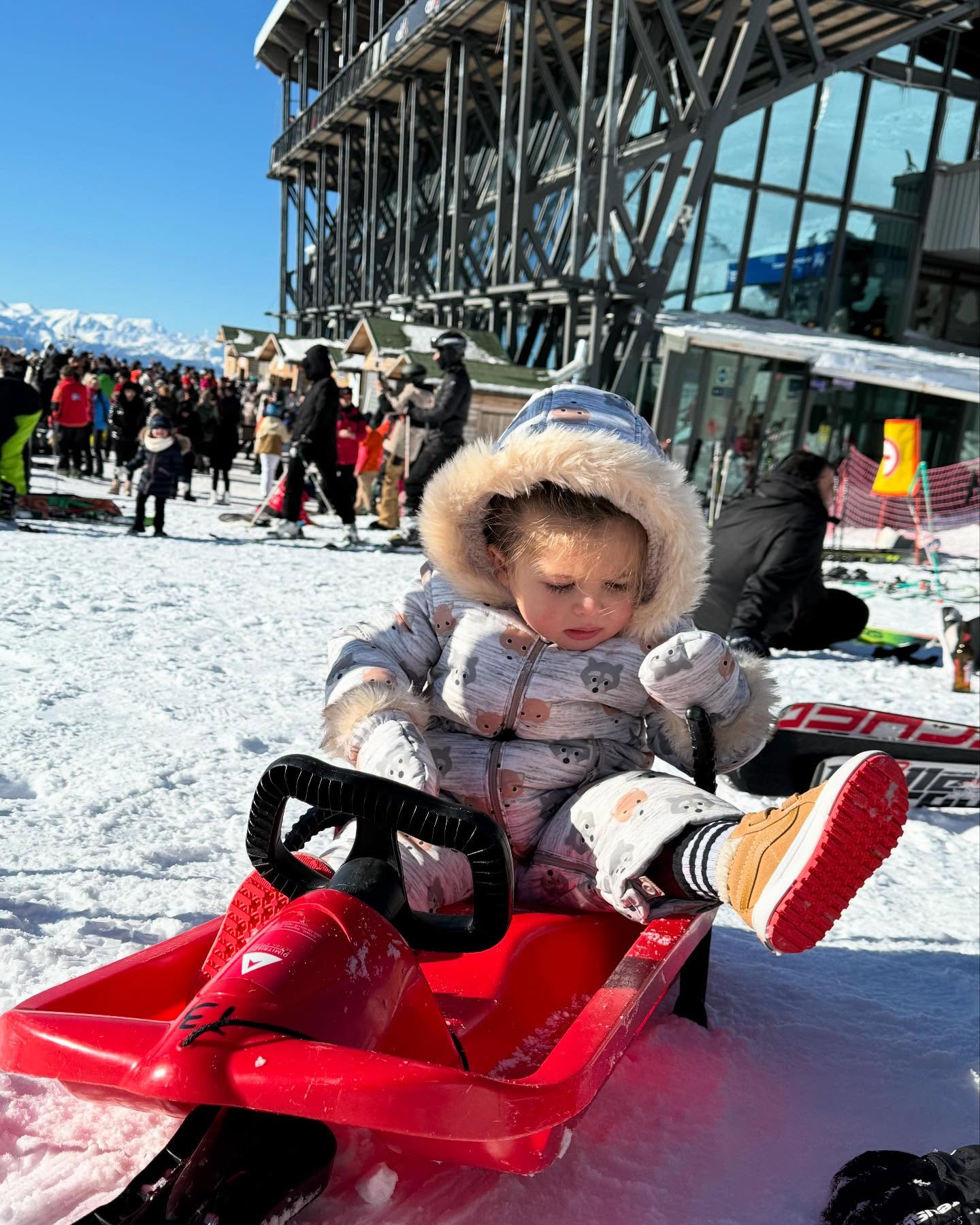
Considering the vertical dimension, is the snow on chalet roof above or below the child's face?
above

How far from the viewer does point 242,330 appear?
2809cm

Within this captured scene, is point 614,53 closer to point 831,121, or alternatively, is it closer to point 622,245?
point 622,245

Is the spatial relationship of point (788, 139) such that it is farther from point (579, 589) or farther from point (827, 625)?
point (579, 589)

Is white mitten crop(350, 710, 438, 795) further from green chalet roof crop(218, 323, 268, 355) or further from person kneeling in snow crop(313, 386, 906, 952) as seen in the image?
green chalet roof crop(218, 323, 268, 355)

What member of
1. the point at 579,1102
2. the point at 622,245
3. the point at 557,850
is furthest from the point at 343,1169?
the point at 622,245

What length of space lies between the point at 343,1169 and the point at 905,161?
781 inches

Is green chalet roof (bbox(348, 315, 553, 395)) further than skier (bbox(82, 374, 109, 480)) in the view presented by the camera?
Yes

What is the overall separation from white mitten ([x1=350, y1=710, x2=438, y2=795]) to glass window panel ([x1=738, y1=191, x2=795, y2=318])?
54.2 feet

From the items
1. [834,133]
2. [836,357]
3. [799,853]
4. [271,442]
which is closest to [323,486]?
[271,442]

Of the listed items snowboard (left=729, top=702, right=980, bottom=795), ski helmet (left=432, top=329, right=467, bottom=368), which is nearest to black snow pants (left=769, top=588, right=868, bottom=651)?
snowboard (left=729, top=702, right=980, bottom=795)

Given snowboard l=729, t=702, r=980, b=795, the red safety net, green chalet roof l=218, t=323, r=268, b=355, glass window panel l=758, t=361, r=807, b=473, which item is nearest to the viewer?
snowboard l=729, t=702, r=980, b=795

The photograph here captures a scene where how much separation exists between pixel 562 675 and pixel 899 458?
898 centimetres

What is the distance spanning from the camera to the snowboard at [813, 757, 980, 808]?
11.1ft

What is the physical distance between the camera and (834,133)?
16547mm
